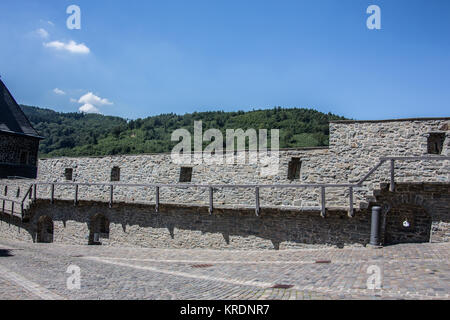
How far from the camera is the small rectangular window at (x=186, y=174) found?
16016 mm

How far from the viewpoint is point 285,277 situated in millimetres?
7910

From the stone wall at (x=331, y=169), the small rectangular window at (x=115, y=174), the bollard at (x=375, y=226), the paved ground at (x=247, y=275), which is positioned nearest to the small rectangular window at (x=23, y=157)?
the small rectangular window at (x=115, y=174)

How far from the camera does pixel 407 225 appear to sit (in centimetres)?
1095

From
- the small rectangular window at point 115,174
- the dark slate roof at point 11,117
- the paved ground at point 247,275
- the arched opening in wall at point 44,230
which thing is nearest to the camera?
the paved ground at point 247,275

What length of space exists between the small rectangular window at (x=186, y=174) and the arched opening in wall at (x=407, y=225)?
8.61 metres

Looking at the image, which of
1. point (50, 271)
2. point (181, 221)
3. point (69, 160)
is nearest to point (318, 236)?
point (181, 221)

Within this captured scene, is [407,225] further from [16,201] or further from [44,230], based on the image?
[16,201]

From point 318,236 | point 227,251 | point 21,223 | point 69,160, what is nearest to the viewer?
point 318,236

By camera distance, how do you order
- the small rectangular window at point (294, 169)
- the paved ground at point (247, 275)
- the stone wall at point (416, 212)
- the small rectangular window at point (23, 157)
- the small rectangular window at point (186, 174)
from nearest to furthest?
A: 1. the paved ground at point (247, 275)
2. the stone wall at point (416, 212)
3. the small rectangular window at point (294, 169)
4. the small rectangular window at point (186, 174)
5. the small rectangular window at point (23, 157)

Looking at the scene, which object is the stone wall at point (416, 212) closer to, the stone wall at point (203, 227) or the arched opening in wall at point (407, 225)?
the arched opening in wall at point (407, 225)

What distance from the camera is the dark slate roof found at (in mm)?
31844

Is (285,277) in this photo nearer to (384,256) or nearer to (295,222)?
(384,256)

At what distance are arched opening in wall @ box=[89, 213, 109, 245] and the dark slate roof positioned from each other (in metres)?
19.0

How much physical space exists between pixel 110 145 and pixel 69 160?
33.8 meters
